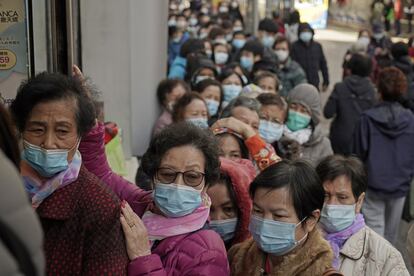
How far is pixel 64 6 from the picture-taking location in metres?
3.68

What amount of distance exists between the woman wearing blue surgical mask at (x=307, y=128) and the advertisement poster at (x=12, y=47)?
252 centimetres

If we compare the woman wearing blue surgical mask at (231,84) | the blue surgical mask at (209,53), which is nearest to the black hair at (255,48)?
the blue surgical mask at (209,53)

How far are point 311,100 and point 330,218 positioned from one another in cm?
253

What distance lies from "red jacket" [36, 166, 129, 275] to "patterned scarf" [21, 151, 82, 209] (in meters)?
0.04

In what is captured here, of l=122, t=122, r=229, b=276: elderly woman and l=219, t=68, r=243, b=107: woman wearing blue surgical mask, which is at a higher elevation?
l=122, t=122, r=229, b=276: elderly woman

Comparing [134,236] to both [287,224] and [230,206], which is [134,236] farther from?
[230,206]

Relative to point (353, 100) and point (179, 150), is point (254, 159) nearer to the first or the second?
point (179, 150)

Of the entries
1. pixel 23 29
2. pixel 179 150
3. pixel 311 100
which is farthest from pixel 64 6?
pixel 311 100

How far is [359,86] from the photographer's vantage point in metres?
7.59

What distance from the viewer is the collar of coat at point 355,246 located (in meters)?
3.21

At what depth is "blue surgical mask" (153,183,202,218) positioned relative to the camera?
2.66 meters

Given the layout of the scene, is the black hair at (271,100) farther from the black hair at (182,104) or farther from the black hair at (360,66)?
the black hair at (360,66)

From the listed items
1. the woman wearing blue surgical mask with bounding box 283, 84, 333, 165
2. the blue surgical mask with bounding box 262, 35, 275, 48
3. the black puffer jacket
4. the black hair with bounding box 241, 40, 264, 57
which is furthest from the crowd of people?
the blue surgical mask with bounding box 262, 35, 275, 48

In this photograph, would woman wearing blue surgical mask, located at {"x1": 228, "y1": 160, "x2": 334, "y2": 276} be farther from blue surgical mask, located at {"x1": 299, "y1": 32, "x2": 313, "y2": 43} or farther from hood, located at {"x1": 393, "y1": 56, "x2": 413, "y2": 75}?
blue surgical mask, located at {"x1": 299, "y1": 32, "x2": 313, "y2": 43}
